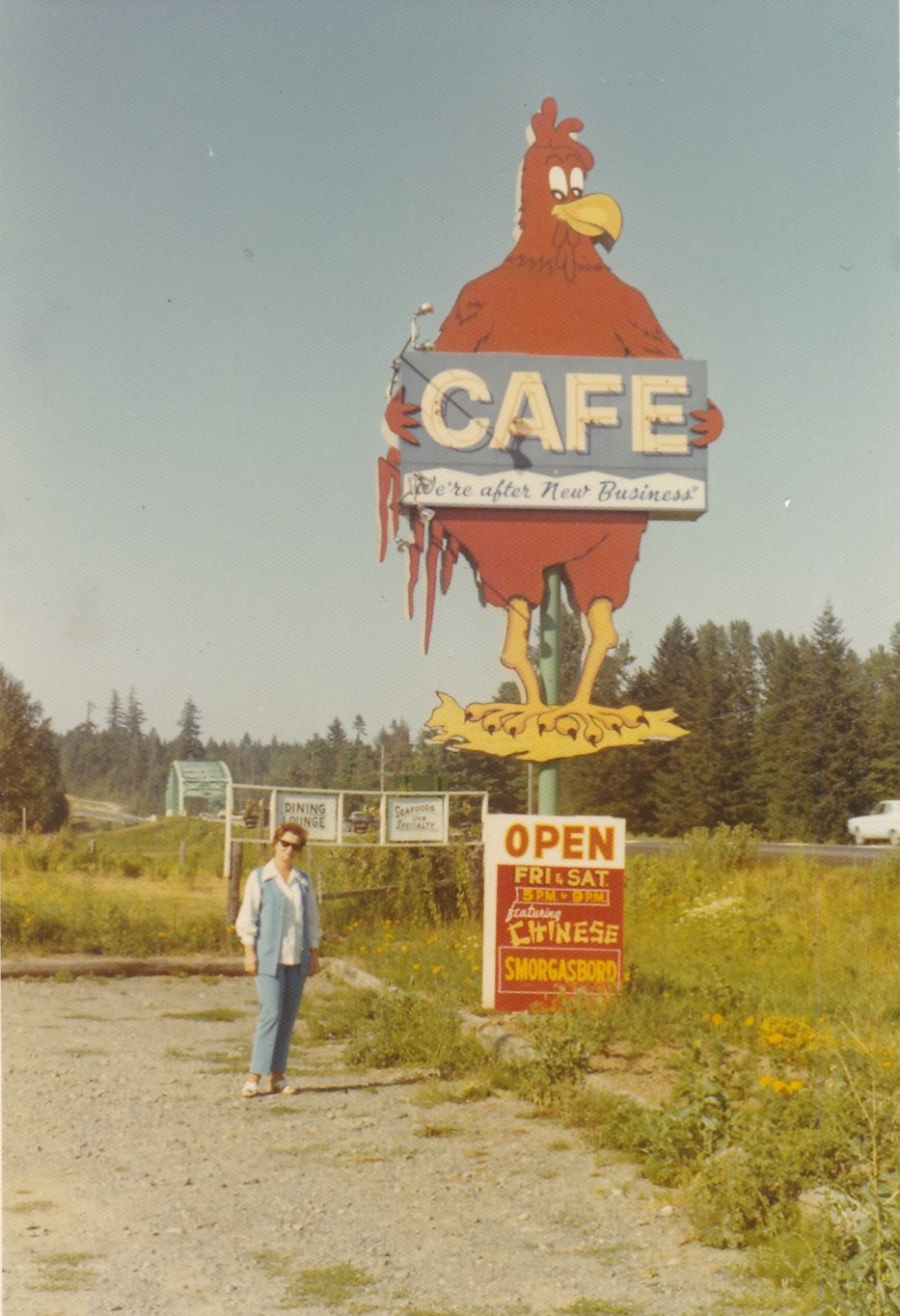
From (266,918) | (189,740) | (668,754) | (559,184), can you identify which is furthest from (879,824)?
(189,740)

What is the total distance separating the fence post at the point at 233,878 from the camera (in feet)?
38.8

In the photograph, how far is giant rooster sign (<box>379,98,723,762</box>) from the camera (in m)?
8.73

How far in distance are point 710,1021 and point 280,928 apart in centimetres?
262

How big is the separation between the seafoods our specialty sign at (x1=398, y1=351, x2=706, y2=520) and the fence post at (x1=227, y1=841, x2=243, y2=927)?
4.57 meters

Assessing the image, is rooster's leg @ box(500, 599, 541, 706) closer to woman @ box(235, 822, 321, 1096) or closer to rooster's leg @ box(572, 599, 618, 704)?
rooster's leg @ box(572, 599, 618, 704)

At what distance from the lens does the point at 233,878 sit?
12352 millimetres

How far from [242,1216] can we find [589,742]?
15.0ft

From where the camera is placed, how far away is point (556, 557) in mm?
8953

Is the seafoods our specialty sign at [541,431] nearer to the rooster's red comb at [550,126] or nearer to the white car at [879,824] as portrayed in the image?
the rooster's red comb at [550,126]

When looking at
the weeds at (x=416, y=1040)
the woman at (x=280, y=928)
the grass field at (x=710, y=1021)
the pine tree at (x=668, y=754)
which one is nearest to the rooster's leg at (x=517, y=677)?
the grass field at (x=710, y=1021)

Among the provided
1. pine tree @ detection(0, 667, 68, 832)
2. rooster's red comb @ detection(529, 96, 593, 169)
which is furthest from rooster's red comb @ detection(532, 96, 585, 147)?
pine tree @ detection(0, 667, 68, 832)

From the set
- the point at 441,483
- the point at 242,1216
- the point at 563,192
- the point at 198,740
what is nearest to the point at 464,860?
the point at 441,483

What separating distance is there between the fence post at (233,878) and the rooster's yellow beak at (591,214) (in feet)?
20.5

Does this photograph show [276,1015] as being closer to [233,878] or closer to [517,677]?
[517,677]
